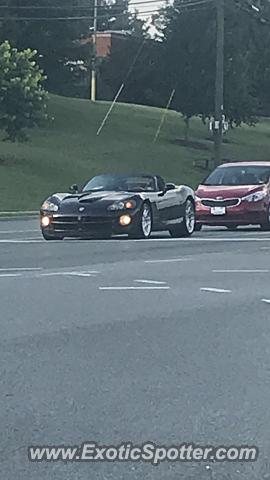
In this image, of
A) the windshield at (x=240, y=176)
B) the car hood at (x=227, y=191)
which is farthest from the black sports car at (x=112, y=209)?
the windshield at (x=240, y=176)

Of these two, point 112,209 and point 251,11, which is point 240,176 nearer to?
point 112,209

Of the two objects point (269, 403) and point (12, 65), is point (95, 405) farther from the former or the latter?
point (12, 65)

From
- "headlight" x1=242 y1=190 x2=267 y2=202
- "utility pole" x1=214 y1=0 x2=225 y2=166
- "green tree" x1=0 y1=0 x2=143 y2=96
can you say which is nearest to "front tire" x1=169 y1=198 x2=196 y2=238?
"headlight" x1=242 y1=190 x2=267 y2=202

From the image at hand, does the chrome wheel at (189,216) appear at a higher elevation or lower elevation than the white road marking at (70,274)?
lower

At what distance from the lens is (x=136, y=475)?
7102 mm

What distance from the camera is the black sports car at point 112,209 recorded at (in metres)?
23.2

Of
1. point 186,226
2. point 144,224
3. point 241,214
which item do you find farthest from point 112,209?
point 241,214

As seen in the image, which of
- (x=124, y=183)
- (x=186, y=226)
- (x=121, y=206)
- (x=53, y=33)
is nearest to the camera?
(x=121, y=206)

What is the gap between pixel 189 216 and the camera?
2569cm

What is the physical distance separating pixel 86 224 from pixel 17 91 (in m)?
22.0

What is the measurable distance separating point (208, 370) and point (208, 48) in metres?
53.2

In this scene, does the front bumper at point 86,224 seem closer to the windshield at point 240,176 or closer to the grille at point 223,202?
the grille at point 223,202

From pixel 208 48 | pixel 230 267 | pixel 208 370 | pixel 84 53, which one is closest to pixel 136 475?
pixel 208 370

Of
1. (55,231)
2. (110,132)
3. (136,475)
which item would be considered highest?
(136,475)
